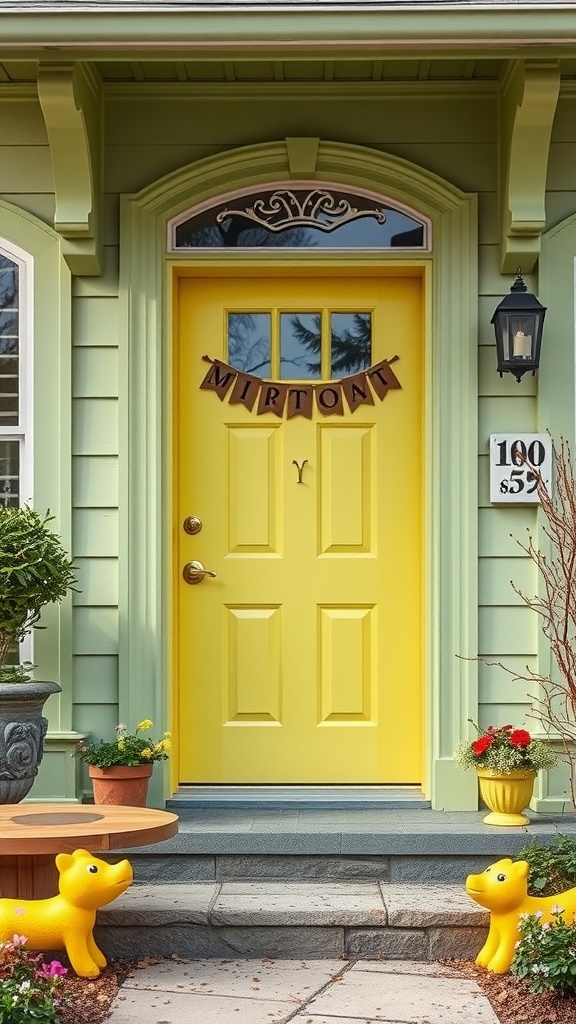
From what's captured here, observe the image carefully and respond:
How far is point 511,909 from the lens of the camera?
12.7 feet

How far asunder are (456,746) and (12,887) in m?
1.81

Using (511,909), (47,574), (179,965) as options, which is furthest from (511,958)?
(47,574)

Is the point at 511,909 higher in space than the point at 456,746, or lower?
lower

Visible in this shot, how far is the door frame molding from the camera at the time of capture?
4879mm

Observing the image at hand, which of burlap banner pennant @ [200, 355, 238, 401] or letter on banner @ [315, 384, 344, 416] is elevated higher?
burlap banner pennant @ [200, 355, 238, 401]

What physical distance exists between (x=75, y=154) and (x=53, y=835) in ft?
8.50

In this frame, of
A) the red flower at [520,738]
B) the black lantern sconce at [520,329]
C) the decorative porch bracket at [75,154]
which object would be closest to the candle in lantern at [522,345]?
the black lantern sconce at [520,329]

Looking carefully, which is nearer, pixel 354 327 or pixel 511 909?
pixel 511 909

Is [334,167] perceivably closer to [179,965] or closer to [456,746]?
[456,746]

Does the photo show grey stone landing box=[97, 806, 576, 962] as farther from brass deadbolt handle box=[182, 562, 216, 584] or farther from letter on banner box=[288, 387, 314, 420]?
letter on banner box=[288, 387, 314, 420]

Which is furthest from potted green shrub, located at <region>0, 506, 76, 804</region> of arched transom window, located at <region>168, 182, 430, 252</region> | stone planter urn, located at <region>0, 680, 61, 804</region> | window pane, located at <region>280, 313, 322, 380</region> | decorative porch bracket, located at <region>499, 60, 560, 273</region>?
decorative porch bracket, located at <region>499, 60, 560, 273</region>

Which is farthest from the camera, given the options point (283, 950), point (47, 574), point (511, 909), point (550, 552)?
point (550, 552)

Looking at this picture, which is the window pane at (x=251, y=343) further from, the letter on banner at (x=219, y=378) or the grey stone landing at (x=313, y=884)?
the grey stone landing at (x=313, y=884)

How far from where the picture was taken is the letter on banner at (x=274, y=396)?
5.11 m
